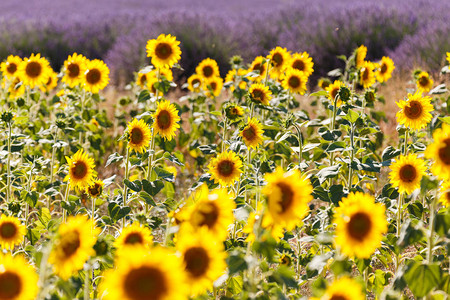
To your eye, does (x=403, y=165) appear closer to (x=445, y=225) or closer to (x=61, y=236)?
(x=445, y=225)

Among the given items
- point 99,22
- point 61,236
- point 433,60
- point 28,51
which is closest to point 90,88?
point 61,236

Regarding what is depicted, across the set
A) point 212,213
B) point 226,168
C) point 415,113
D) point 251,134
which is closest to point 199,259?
point 212,213

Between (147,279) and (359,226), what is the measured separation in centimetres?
62

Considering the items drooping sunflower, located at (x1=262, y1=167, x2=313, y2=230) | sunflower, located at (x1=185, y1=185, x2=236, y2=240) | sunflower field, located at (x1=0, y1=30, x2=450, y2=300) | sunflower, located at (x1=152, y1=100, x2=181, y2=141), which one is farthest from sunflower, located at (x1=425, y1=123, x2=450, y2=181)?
sunflower, located at (x1=152, y1=100, x2=181, y2=141)

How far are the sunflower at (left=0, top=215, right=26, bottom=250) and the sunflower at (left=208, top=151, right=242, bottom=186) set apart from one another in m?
0.80

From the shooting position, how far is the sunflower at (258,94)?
9.45 ft

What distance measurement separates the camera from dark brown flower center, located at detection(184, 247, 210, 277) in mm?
1385

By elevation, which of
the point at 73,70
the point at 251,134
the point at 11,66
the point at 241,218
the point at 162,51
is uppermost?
the point at 241,218

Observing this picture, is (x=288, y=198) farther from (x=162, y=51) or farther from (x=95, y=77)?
(x=95, y=77)

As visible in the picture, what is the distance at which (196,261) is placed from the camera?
1.39 meters

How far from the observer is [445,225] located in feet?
5.19

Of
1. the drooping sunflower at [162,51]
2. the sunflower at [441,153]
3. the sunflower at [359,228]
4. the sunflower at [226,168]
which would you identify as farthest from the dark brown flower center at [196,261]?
the drooping sunflower at [162,51]

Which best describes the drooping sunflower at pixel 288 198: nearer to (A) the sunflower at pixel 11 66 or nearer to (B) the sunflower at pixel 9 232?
(B) the sunflower at pixel 9 232

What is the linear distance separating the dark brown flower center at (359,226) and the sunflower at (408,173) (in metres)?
0.78
